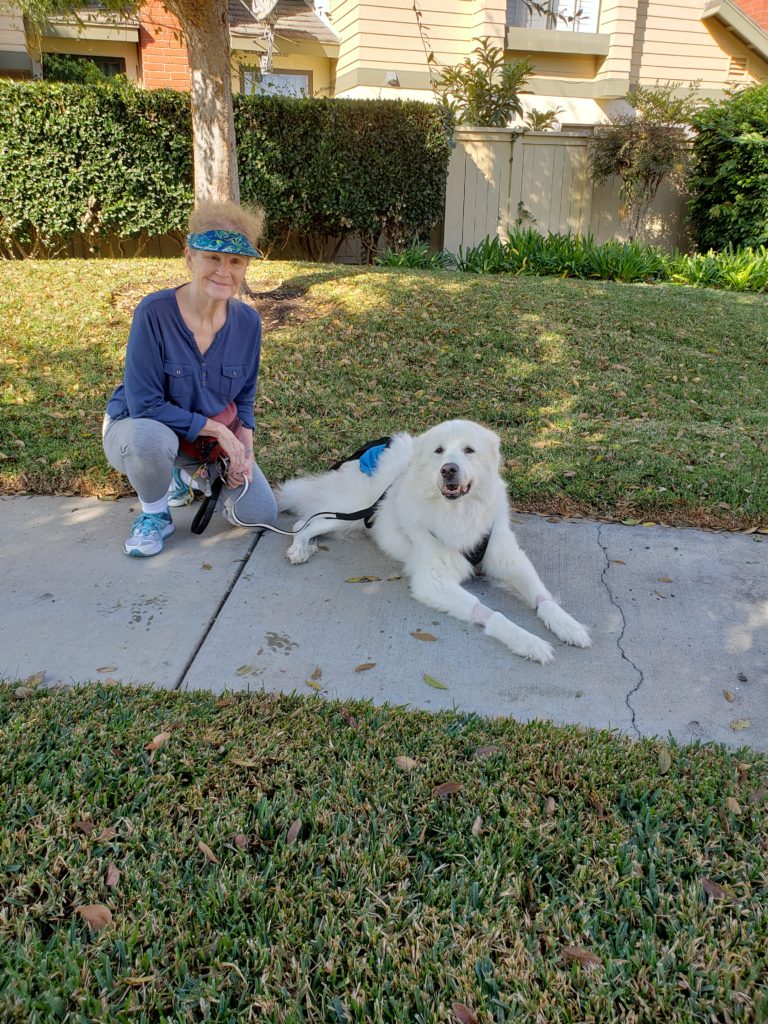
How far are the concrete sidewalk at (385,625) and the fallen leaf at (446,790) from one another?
1.58 ft

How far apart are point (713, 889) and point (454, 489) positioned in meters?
1.99

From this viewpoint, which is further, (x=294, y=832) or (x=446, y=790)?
(x=446, y=790)

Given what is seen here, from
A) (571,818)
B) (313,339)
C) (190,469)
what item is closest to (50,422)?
(190,469)

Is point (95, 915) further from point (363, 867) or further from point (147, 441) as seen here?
point (147, 441)

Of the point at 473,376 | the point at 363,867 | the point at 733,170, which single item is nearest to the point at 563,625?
the point at 363,867

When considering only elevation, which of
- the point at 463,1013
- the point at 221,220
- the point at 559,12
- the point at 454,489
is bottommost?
the point at 463,1013

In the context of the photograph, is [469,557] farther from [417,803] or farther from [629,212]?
[629,212]

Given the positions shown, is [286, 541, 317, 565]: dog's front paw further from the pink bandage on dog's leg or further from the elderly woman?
the pink bandage on dog's leg

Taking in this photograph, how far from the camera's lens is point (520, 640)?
Answer: 3.28 meters

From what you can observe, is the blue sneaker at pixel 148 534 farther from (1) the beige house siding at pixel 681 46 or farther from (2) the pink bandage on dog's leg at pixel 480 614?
(1) the beige house siding at pixel 681 46

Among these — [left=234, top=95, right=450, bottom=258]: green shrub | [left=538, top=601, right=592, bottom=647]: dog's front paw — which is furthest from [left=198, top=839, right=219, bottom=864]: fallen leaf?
[left=234, top=95, right=450, bottom=258]: green shrub

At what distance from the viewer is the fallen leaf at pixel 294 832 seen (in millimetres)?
2264

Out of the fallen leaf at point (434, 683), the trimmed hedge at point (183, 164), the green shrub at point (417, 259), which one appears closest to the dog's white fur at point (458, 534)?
the fallen leaf at point (434, 683)

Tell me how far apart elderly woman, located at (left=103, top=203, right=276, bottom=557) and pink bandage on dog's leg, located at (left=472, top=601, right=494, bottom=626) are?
5.02 ft
